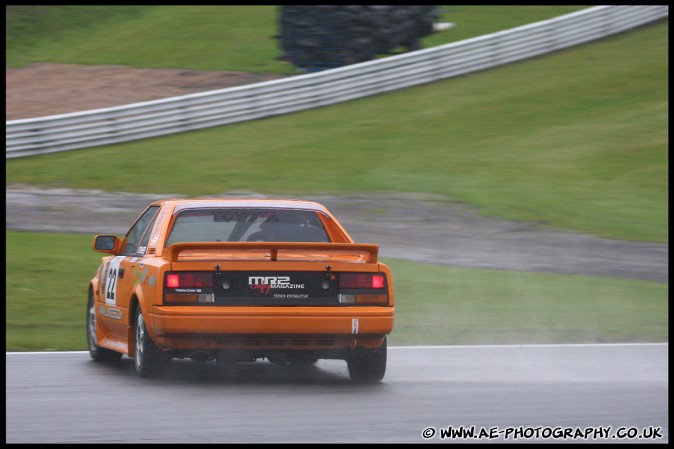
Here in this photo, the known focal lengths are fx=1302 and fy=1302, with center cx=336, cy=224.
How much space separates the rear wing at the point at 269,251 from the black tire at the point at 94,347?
5.69 feet

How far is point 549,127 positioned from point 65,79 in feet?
43.2

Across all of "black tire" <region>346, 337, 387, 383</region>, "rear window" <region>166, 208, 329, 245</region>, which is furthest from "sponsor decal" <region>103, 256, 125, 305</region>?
"black tire" <region>346, 337, 387, 383</region>

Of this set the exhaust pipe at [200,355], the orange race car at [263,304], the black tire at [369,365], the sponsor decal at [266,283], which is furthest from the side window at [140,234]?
the black tire at [369,365]

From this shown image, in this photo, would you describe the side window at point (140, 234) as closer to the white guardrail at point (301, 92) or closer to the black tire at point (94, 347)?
the black tire at point (94, 347)

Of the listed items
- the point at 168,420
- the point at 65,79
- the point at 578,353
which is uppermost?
the point at 168,420

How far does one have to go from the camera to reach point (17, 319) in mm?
13266

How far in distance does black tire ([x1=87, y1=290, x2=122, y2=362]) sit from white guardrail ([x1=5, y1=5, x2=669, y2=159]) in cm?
1473

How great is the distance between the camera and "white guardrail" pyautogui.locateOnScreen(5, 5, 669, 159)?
2611 centimetres

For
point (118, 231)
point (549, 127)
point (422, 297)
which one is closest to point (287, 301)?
point (422, 297)

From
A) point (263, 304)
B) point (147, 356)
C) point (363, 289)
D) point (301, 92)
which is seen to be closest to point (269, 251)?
point (263, 304)

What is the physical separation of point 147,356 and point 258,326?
0.97 meters

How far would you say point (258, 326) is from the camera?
889 cm

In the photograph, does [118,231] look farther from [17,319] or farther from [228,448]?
[228,448]

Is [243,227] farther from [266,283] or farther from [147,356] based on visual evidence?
[147,356]
